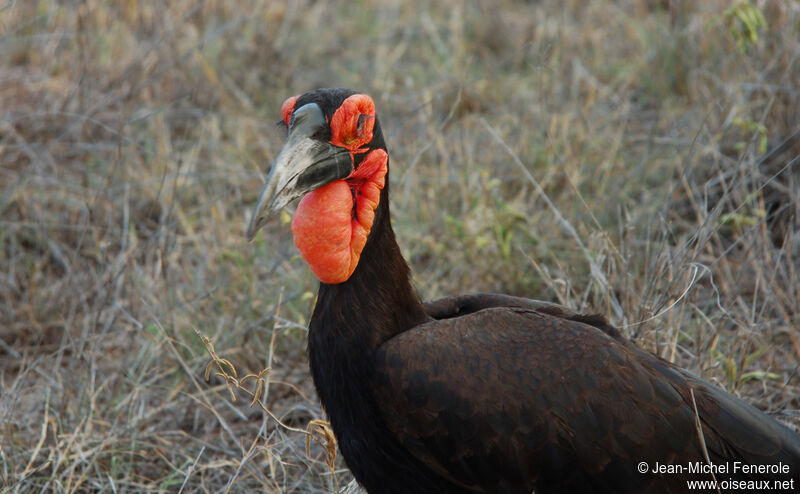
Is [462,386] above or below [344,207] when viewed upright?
below

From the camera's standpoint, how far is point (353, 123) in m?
2.35

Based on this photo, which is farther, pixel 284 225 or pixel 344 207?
pixel 284 225

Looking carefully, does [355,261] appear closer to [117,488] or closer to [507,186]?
[117,488]

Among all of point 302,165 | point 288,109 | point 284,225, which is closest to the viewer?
point 302,165

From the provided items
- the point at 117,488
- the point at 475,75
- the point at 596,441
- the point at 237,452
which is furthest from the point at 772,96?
the point at 117,488

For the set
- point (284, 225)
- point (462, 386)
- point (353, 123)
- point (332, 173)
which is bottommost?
point (284, 225)

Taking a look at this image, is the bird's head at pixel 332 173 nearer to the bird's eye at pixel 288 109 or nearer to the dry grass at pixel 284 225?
the bird's eye at pixel 288 109

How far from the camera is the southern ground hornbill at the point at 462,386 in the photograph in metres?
2.28

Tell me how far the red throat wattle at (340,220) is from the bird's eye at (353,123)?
0.19ft

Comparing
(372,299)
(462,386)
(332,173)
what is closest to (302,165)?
(332,173)

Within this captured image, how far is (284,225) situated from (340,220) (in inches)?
81.2

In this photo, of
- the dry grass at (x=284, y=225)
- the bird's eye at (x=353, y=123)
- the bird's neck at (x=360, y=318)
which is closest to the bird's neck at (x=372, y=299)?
the bird's neck at (x=360, y=318)

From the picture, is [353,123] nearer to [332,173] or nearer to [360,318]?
[332,173]

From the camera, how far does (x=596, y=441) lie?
2.27 metres
